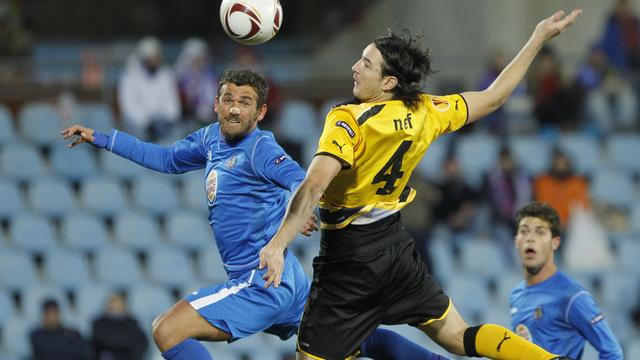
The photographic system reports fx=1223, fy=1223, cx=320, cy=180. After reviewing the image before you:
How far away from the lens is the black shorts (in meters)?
5.70

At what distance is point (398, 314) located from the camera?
5816mm

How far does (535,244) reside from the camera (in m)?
6.72

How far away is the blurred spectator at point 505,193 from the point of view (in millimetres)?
12242

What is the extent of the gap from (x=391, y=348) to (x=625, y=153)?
7.83 metres

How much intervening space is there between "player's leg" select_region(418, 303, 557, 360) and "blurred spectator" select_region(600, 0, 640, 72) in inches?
340

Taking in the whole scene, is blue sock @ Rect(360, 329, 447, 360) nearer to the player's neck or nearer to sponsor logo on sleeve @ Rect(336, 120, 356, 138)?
the player's neck

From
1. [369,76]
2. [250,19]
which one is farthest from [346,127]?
[250,19]

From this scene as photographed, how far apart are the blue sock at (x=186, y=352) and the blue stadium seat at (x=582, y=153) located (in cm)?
790

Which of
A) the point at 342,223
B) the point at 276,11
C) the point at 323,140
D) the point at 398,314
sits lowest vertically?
the point at 398,314

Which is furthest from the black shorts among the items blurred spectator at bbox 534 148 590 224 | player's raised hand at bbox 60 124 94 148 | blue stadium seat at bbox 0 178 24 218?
blue stadium seat at bbox 0 178 24 218

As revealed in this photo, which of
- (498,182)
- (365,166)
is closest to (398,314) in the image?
(365,166)

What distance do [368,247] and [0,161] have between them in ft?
24.5

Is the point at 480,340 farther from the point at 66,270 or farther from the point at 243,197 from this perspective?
the point at 66,270

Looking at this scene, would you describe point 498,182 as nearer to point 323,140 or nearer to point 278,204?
point 278,204
